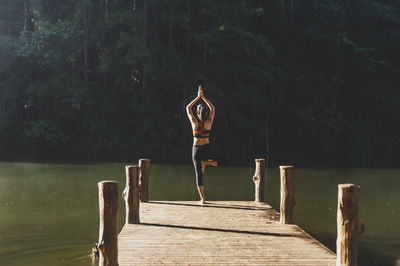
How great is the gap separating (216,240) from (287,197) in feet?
5.96

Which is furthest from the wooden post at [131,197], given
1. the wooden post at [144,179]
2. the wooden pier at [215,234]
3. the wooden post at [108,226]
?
the wooden post at [108,226]

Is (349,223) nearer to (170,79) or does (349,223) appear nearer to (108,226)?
(108,226)

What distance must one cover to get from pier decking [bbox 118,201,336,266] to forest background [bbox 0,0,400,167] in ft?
49.3

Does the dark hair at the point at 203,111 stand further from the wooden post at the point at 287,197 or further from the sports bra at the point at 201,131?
the wooden post at the point at 287,197

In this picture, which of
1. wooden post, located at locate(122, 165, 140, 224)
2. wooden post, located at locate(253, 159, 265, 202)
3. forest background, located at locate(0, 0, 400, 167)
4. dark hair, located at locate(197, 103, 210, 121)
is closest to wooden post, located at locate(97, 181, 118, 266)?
wooden post, located at locate(122, 165, 140, 224)

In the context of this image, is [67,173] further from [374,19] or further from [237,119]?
[374,19]

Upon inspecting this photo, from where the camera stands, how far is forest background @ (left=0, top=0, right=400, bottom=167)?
2662cm

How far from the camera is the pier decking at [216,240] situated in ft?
19.4

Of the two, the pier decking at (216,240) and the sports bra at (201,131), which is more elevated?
the sports bra at (201,131)

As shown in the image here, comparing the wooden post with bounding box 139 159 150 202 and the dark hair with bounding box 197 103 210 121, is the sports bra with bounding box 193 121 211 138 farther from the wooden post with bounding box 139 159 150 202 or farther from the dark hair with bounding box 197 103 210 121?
the wooden post with bounding box 139 159 150 202

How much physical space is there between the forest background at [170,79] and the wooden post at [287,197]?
15475mm

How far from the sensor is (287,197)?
8.23 meters

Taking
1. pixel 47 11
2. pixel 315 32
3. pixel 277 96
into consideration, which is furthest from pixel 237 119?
pixel 47 11

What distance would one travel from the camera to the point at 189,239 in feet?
22.8
